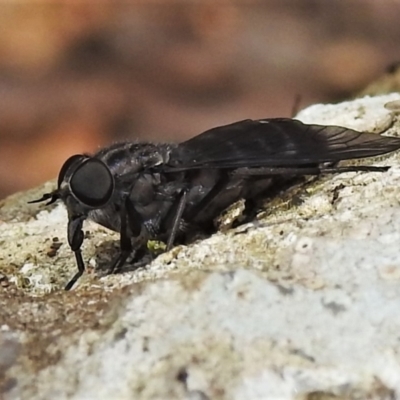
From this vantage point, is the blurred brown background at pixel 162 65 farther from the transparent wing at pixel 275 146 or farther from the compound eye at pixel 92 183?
the compound eye at pixel 92 183

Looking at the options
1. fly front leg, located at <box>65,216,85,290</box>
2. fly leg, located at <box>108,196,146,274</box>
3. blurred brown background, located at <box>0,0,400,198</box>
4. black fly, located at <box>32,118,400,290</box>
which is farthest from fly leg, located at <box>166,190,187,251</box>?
blurred brown background, located at <box>0,0,400,198</box>

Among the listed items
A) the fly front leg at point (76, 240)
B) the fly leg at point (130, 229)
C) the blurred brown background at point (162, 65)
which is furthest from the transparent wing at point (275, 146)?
the blurred brown background at point (162, 65)

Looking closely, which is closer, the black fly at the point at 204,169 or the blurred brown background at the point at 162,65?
the black fly at the point at 204,169

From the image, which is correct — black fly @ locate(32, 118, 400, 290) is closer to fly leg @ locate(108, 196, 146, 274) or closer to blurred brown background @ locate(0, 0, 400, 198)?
fly leg @ locate(108, 196, 146, 274)

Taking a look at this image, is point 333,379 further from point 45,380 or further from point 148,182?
point 148,182

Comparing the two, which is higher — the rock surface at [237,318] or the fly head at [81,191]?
the fly head at [81,191]

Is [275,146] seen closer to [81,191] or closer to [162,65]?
[81,191]

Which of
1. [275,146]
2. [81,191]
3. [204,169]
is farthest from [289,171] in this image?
[81,191]
